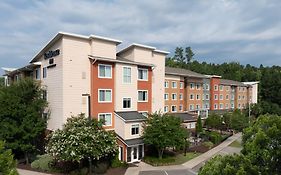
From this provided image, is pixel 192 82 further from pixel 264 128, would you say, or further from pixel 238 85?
pixel 264 128

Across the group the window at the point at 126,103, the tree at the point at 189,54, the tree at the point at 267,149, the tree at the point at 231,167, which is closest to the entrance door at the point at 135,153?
the window at the point at 126,103

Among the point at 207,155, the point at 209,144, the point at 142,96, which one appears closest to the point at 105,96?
the point at 142,96

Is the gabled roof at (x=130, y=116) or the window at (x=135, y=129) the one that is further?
the window at (x=135, y=129)

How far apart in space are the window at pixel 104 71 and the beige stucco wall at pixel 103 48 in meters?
1.28

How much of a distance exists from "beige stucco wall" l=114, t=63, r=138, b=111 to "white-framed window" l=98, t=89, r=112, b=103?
751 mm

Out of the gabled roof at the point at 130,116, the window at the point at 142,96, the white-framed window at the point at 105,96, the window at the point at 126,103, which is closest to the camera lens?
the gabled roof at the point at 130,116

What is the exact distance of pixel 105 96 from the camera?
3177 cm

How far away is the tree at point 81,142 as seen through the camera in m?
25.0

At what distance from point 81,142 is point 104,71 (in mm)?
9772

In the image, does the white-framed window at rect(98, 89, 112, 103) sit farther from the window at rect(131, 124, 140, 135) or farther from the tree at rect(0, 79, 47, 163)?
the tree at rect(0, 79, 47, 163)

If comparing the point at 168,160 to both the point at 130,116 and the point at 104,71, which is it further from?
the point at 104,71

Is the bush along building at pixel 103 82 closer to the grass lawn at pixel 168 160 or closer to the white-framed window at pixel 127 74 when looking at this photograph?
the white-framed window at pixel 127 74

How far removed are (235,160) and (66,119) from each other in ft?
77.4

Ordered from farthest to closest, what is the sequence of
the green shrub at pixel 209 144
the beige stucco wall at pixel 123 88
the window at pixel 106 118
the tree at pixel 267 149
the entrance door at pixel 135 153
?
the green shrub at pixel 209 144 < the beige stucco wall at pixel 123 88 < the entrance door at pixel 135 153 < the window at pixel 106 118 < the tree at pixel 267 149
